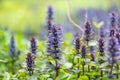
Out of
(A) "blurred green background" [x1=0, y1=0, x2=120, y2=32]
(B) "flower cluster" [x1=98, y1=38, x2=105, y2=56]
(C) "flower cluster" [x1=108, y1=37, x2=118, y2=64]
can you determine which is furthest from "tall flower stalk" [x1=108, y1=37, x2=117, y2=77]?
(A) "blurred green background" [x1=0, y1=0, x2=120, y2=32]

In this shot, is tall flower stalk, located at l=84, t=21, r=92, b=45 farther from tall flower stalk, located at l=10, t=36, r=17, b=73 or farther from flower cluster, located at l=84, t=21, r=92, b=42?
tall flower stalk, located at l=10, t=36, r=17, b=73

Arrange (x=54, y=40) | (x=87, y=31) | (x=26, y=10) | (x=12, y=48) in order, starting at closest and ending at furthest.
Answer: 1. (x=54, y=40)
2. (x=87, y=31)
3. (x=12, y=48)
4. (x=26, y=10)

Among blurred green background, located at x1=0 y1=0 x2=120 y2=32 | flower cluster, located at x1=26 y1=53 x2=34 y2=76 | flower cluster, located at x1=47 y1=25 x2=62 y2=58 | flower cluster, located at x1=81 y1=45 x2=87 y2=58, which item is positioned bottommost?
flower cluster, located at x1=26 y1=53 x2=34 y2=76

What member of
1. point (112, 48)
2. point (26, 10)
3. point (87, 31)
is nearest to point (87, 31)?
point (87, 31)

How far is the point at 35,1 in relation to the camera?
888 cm

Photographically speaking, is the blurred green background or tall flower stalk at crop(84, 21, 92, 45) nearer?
tall flower stalk at crop(84, 21, 92, 45)

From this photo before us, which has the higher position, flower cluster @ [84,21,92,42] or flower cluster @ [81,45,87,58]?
flower cluster @ [84,21,92,42]

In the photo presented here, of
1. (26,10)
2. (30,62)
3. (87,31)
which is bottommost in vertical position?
(30,62)

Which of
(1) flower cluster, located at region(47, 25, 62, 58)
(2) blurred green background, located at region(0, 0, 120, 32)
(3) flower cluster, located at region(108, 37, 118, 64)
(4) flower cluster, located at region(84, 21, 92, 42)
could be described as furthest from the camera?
(2) blurred green background, located at region(0, 0, 120, 32)

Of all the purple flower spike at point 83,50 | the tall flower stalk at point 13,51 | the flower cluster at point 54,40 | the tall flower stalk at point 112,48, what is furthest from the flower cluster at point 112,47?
the tall flower stalk at point 13,51

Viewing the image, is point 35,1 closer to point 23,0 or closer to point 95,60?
point 23,0

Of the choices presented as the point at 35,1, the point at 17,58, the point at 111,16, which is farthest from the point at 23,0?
the point at 111,16

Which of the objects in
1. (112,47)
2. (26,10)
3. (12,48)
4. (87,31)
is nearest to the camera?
(112,47)

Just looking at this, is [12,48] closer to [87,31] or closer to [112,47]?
[87,31]
